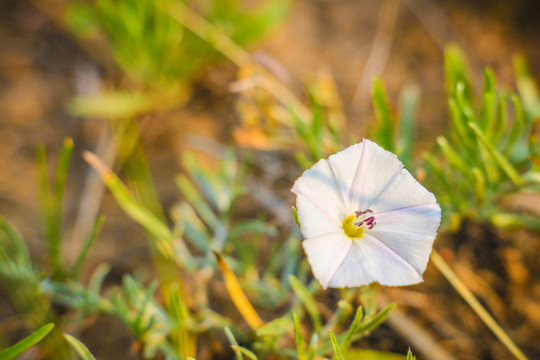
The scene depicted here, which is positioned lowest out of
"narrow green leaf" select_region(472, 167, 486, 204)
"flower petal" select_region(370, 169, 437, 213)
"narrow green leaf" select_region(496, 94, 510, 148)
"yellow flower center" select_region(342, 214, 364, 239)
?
"yellow flower center" select_region(342, 214, 364, 239)

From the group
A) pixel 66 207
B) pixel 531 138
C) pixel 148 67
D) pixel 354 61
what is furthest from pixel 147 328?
pixel 354 61

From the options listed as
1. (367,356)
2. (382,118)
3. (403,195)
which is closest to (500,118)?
(382,118)

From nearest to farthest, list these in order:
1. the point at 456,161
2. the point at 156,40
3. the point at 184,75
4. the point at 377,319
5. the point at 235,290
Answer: the point at 377,319 → the point at 235,290 → the point at 456,161 → the point at 156,40 → the point at 184,75

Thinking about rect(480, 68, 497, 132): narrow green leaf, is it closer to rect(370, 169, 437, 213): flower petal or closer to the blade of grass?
rect(370, 169, 437, 213): flower petal

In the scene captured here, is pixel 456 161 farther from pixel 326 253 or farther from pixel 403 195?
pixel 326 253

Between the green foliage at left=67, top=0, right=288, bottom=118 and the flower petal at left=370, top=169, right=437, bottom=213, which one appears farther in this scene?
the green foliage at left=67, top=0, right=288, bottom=118

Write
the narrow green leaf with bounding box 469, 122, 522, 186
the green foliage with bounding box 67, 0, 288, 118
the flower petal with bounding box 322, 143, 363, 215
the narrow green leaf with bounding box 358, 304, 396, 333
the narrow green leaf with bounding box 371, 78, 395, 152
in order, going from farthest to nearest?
the green foliage with bounding box 67, 0, 288, 118 → the narrow green leaf with bounding box 371, 78, 395, 152 → the narrow green leaf with bounding box 469, 122, 522, 186 → the narrow green leaf with bounding box 358, 304, 396, 333 → the flower petal with bounding box 322, 143, 363, 215

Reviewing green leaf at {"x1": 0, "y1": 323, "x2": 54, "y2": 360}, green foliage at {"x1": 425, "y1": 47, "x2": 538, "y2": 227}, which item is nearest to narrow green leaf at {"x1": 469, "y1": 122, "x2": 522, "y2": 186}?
green foliage at {"x1": 425, "y1": 47, "x2": 538, "y2": 227}

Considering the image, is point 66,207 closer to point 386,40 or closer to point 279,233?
point 279,233
